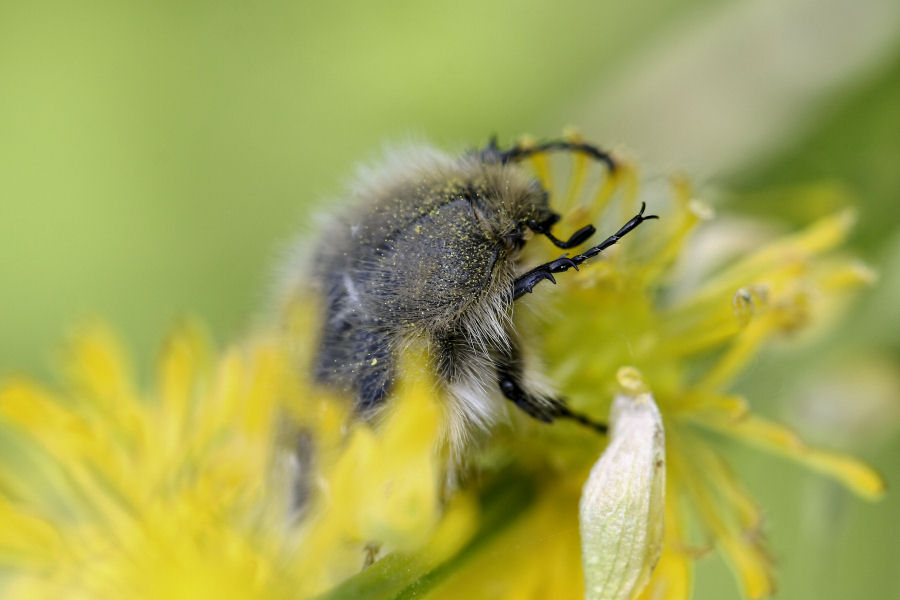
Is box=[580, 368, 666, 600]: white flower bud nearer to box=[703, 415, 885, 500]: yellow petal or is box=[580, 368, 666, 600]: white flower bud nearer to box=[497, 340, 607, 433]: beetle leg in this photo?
box=[497, 340, 607, 433]: beetle leg

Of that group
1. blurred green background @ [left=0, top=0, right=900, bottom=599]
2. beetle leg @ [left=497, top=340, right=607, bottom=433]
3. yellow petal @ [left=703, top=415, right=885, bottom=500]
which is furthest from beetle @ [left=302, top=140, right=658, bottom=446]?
blurred green background @ [left=0, top=0, right=900, bottom=599]

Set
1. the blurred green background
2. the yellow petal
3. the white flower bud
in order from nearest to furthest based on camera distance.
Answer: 1. the white flower bud
2. the yellow petal
3. the blurred green background

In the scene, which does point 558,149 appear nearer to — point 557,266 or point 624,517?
point 557,266

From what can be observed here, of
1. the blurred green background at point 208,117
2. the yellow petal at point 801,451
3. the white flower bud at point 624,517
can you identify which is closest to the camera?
the white flower bud at point 624,517

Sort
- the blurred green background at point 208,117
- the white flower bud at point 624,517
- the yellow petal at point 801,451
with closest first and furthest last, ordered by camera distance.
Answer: the white flower bud at point 624,517
the yellow petal at point 801,451
the blurred green background at point 208,117

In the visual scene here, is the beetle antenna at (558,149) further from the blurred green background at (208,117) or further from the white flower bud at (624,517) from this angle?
the blurred green background at (208,117)

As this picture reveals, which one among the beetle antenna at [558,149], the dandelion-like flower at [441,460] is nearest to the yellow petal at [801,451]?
the dandelion-like flower at [441,460]

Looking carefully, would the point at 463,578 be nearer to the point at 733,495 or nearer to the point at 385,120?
the point at 733,495

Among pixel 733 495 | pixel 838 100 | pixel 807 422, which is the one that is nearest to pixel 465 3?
pixel 838 100
